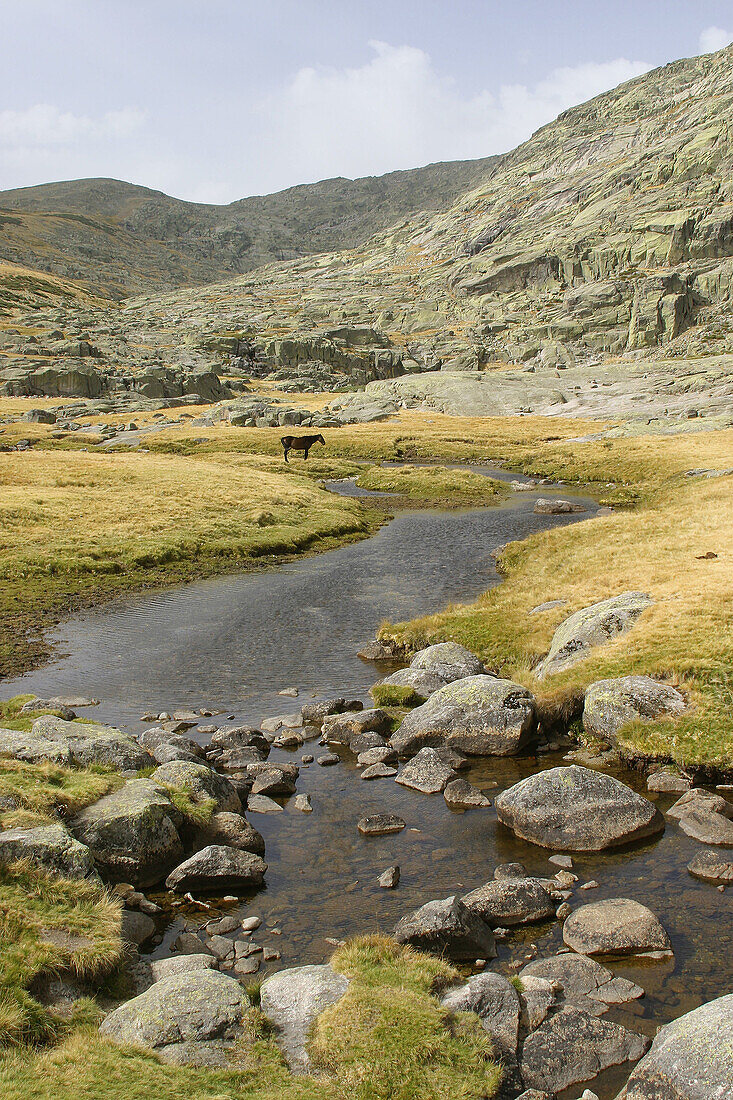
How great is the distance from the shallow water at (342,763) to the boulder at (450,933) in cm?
50

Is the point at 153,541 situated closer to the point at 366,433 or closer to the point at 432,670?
the point at 432,670

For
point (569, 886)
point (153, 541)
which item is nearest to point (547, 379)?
point (153, 541)

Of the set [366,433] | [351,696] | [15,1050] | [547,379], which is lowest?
[351,696]

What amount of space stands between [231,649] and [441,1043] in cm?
2383

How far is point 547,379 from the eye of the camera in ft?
502

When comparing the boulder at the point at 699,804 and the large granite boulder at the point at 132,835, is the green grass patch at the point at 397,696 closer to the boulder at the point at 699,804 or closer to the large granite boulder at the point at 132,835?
the boulder at the point at 699,804

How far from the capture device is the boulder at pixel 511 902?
13.8 m

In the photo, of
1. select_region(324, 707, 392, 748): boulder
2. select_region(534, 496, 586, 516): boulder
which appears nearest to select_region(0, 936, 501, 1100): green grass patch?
select_region(324, 707, 392, 748): boulder

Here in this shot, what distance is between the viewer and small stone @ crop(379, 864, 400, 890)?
1512 cm

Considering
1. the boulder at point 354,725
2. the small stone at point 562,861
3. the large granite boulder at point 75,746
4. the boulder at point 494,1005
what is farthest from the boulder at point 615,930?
the large granite boulder at point 75,746

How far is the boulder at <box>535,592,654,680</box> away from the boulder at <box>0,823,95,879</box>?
17.0 m

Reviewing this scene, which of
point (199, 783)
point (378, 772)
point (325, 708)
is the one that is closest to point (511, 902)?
point (378, 772)

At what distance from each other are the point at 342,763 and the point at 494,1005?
430 inches

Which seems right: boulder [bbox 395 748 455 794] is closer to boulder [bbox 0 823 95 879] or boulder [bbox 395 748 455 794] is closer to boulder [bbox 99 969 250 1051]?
boulder [bbox 0 823 95 879]
